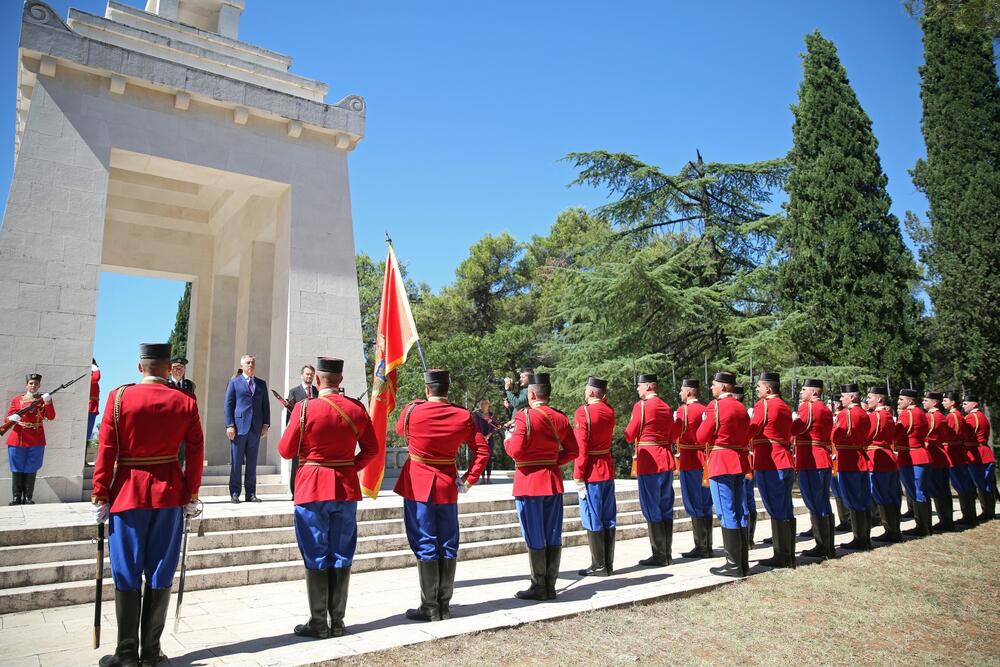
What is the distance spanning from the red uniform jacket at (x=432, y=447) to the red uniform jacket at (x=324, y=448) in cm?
49

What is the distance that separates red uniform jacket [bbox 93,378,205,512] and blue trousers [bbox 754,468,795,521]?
5.75 meters

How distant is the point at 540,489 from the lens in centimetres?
597

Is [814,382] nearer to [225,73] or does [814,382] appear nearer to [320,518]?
[320,518]

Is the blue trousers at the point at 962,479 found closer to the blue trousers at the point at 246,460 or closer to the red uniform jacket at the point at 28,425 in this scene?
the blue trousers at the point at 246,460

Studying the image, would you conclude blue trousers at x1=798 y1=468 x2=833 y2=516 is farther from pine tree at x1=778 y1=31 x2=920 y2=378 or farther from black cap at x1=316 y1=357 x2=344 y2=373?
pine tree at x1=778 y1=31 x2=920 y2=378

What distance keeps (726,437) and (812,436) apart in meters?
1.79

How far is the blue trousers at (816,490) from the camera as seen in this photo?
25.5ft

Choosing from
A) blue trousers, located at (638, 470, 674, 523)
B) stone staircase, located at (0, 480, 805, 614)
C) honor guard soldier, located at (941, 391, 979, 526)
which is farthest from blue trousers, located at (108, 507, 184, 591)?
honor guard soldier, located at (941, 391, 979, 526)

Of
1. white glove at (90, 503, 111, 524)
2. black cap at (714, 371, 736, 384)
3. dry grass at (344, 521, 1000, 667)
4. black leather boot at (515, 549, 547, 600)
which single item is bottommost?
dry grass at (344, 521, 1000, 667)

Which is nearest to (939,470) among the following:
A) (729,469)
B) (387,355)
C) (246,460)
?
(729,469)

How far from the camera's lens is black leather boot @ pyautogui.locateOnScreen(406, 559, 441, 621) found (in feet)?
16.8

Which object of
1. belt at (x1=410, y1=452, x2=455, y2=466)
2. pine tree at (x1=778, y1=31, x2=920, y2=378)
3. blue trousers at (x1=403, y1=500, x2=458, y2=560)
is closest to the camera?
blue trousers at (x1=403, y1=500, x2=458, y2=560)

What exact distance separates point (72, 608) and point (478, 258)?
29.8 meters

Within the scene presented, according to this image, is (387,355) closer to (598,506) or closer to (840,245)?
(598,506)
